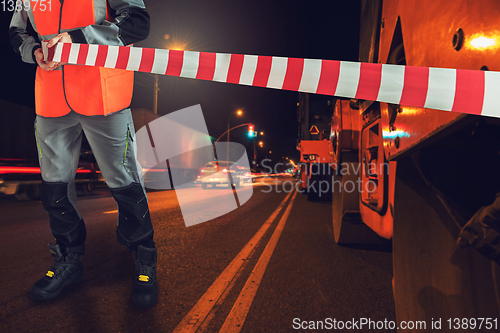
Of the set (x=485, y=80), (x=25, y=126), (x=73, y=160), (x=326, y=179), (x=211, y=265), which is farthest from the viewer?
(x=25, y=126)

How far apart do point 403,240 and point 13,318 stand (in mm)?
2279

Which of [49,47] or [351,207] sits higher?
[49,47]

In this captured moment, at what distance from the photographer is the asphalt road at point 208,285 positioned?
1.81 meters

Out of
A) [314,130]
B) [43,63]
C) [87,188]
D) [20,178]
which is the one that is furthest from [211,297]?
[87,188]

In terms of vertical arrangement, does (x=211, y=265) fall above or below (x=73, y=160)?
below

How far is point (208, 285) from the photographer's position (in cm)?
241

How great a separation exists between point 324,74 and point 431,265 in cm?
103

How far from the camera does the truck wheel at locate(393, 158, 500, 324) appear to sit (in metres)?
1.22

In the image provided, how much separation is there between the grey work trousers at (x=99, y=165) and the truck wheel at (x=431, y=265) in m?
1.65

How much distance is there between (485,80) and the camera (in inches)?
36.8

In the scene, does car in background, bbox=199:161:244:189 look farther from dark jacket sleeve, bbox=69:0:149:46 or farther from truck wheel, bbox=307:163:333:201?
dark jacket sleeve, bbox=69:0:149:46

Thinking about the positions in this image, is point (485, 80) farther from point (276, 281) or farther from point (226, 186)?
point (226, 186)

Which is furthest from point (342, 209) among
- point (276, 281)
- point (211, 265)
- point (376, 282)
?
point (211, 265)

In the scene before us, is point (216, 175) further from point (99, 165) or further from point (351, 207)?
point (99, 165)
